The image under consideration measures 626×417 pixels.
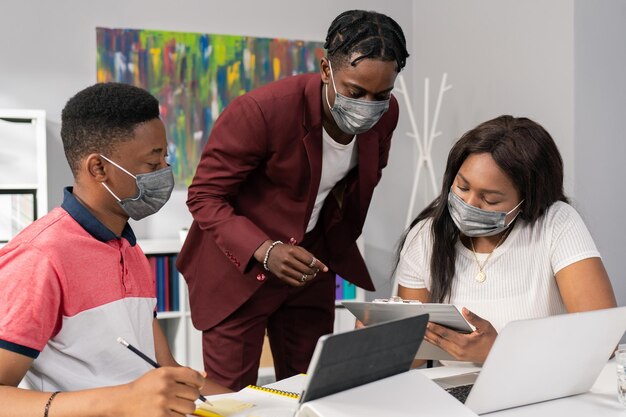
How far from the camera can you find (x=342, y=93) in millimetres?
1773

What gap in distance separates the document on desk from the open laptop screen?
0.37 ft

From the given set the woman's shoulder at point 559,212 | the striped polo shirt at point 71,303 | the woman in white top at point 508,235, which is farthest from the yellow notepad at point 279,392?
the woman's shoulder at point 559,212

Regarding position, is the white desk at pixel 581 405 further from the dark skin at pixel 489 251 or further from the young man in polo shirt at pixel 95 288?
the young man in polo shirt at pixel 95 288

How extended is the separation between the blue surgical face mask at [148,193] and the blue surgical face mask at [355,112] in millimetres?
469

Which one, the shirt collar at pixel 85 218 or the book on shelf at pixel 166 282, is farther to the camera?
the book on shelf at pixel 166 282

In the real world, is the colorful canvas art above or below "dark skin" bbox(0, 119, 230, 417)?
above

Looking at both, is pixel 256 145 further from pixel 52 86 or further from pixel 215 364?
pixel 52 86

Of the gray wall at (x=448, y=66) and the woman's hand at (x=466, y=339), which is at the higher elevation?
the gray wall at (x=448, y=66)

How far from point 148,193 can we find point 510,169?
834 mm

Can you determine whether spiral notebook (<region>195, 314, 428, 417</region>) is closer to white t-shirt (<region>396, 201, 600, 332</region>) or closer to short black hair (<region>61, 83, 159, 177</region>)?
short black hair (<region>61, 83, 159, 177</region>)

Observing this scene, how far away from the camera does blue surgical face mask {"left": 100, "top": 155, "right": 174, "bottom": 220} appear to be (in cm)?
144

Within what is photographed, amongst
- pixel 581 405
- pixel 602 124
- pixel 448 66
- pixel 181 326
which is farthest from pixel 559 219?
pixel 448 66

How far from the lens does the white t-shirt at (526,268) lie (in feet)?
5.88

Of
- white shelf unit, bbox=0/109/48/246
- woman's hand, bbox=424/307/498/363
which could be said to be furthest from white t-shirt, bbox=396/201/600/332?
white shelf unit, bbox=0/109/48/246
